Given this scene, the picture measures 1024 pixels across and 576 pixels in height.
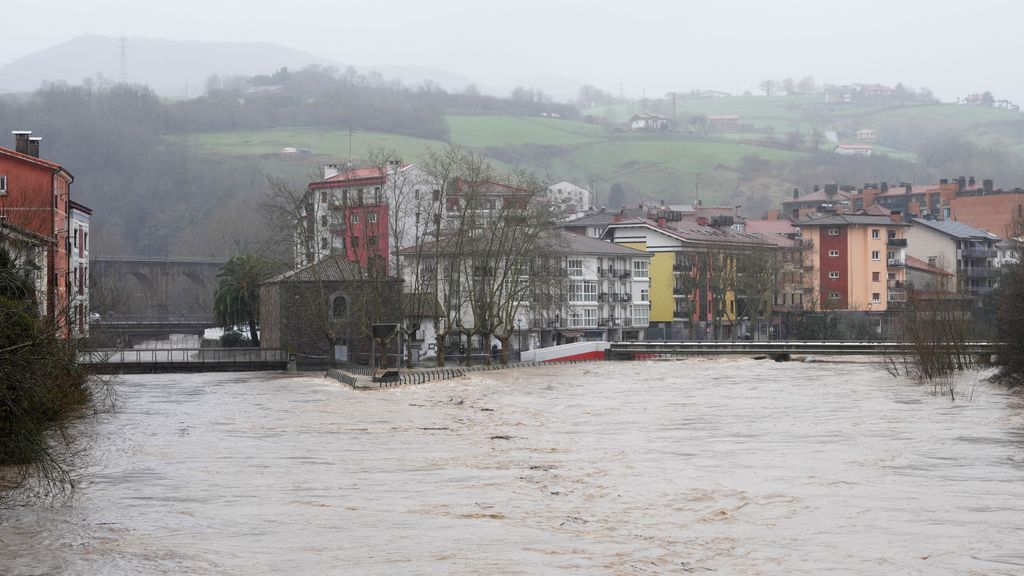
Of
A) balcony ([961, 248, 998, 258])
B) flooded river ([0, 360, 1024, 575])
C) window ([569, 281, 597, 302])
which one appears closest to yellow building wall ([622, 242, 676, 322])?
window ([569, 281, 597, 302])

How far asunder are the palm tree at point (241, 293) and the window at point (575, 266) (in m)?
21.9

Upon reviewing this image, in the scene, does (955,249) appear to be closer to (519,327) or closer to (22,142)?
(519,327)

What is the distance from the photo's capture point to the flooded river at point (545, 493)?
61.3 feet

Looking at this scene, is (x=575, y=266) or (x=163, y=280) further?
(x=163, y=280)

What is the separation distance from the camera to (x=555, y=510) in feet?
73.3

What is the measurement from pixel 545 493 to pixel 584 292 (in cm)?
7682

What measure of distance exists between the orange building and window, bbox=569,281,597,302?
70.6ft

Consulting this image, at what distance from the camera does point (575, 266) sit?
10006 cm

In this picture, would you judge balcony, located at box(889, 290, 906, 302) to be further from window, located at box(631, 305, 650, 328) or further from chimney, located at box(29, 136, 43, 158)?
chimney, located at box(29, 136, 43, 158)

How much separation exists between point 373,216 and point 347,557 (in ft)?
223

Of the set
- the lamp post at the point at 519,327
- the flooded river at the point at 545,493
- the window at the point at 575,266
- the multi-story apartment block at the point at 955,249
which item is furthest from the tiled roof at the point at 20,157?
the multi-story apartment block at the point at 955,249

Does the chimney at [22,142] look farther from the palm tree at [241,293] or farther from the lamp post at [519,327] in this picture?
the lamp post at [519,327]

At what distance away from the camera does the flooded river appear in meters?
18.7

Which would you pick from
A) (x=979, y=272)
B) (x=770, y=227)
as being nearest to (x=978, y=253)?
(x=979, y=272)
